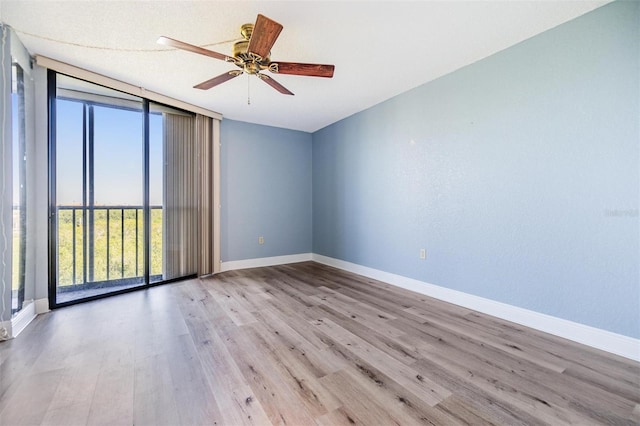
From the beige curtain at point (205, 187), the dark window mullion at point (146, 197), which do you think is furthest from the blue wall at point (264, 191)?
the dark window mullion at point (146, 197)

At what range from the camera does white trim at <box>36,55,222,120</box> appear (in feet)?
8.00

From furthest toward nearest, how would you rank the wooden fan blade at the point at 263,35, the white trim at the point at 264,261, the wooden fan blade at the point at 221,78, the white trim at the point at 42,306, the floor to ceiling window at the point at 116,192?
the white trim at the point at 264,261
the floor to ceiling window at the point at 116,192
the white trim at the point at 42,306
the wooden fan blade at the point at 221,78
the wooden fan blade at the point at 263,35

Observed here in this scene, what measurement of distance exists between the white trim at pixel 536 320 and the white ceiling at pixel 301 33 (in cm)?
230

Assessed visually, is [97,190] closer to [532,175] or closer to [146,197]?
[146,197]

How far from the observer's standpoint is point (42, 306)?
244 cm

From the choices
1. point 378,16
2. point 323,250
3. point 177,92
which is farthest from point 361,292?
point 177,92

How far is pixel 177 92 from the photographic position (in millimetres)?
3154

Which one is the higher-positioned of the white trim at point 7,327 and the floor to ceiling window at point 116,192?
the floor to ceiling window at point 116,192

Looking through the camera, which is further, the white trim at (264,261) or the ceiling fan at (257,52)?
the white trim at (264,261)

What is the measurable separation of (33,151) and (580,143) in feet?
15.2

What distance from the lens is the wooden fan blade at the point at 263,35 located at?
5.04ft

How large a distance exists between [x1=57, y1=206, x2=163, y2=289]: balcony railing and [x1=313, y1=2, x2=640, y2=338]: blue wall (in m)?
3.11

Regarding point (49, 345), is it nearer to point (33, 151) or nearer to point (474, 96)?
point (33, 151)

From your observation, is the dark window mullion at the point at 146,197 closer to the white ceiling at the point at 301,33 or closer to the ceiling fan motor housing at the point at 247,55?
the white ceiling at the point at 301,33
